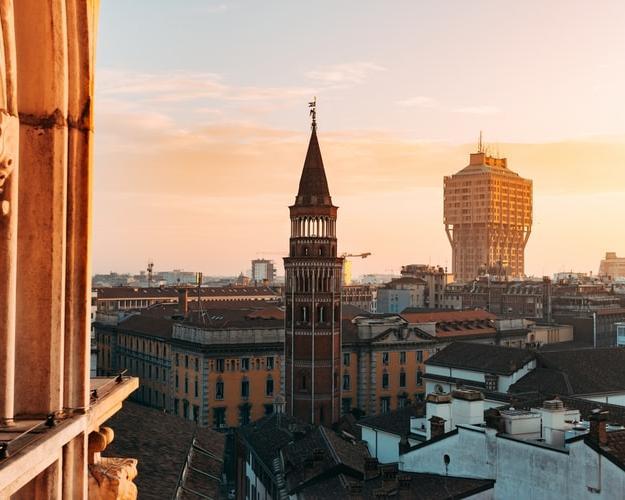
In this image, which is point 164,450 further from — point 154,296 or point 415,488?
point 154,296

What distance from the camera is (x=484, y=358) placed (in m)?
60.2

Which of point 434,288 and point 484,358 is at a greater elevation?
point 434,288

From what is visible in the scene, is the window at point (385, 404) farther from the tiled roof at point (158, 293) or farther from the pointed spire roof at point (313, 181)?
the tiled roof at point (158, 293)

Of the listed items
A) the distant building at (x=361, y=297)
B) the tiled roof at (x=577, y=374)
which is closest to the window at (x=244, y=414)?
the tiled roof at (x=577, y=374)

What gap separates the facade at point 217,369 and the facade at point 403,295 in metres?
87.6

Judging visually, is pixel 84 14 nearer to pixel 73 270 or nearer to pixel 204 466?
pixel 73 270

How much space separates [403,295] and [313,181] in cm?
10159

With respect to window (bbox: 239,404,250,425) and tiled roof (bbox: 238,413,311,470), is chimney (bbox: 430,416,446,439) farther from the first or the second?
window (bbox: 239,404,250,425)

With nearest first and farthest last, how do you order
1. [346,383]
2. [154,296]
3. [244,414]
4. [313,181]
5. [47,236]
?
[47,236] → [313,181] → [244,414] → [346,383] → [154,296]

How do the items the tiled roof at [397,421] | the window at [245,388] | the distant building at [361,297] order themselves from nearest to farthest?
the tiled roof at [397,421] < the window at [245,388] < the distant building at [361,297]

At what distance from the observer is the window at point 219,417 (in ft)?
229

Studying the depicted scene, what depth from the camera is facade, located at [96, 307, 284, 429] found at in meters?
70.4

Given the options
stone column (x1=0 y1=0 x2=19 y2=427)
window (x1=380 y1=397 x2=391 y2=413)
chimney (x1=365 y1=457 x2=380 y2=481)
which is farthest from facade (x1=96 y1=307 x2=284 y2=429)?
stone column (x1=0 y1=0 x2=19 y2=427)

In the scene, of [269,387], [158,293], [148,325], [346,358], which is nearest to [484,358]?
[346,358]
